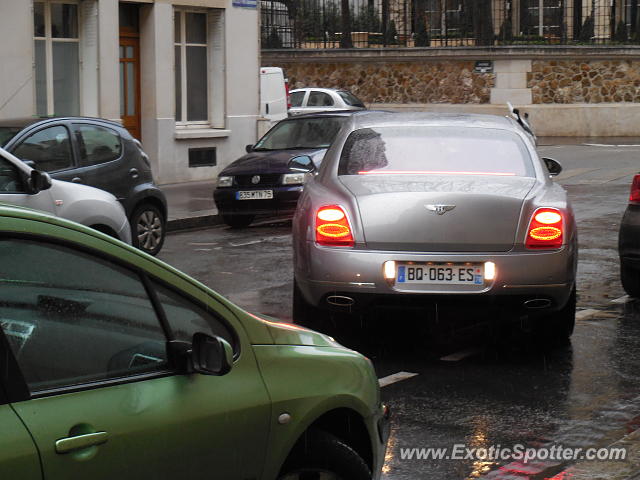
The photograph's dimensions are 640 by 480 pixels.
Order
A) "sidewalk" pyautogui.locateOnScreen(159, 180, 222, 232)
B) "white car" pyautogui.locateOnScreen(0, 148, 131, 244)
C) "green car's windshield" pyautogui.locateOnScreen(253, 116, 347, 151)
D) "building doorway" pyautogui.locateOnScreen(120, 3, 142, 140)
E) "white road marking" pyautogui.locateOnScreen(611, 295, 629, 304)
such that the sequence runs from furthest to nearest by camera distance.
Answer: "building doorway" pyautogui.locateOnScreen(120, 3, 142, 140) → "green car's windshield" pyautogui.locateOnScreen(253, 116, 347, 151) → "sidewalk" pyautogui.locateOnScreen(159, 180, 222, 232) → "white road marking" pyautogui.locateOnScreen(611, 295, 629, 304) → "white car" pyautogui.locateOnScreen(0, 148, 131, 244)

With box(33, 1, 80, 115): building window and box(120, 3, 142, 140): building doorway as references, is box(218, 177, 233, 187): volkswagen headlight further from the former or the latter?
box(120, 3, 142, 140): building doorway

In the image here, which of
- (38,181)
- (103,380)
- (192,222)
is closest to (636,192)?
(38,181)

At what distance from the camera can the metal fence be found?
38.8 m

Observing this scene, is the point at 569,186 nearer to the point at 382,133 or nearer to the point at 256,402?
the point at 382,133

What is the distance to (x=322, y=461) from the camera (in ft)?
13.5

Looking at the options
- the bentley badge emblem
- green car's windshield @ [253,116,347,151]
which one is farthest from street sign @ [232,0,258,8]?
the bentley badge emblem

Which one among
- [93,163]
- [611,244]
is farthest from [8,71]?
[611,244]

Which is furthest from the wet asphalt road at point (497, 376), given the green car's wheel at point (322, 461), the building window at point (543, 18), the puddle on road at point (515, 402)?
the building window at point (543, 18)

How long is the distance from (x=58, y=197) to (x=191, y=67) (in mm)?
12887

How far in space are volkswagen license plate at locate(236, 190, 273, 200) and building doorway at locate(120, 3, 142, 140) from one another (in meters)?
5.86

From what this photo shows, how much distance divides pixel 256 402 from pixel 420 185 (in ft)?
13.9

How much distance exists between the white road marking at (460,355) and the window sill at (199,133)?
1442 centimetres

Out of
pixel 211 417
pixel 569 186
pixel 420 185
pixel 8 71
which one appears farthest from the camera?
pixel 569 186

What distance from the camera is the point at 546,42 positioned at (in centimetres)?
3838
